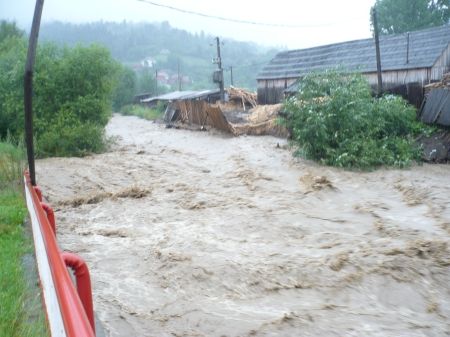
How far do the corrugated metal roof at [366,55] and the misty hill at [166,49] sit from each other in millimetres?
50991

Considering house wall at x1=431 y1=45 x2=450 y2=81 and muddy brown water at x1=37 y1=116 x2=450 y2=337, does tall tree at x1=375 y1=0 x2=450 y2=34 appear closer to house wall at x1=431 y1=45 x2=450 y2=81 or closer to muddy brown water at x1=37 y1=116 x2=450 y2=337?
house wall at x1=431 y1=45 x2=450 y2=81

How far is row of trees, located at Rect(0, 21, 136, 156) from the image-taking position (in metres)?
18.4

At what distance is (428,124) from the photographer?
16.4 meters

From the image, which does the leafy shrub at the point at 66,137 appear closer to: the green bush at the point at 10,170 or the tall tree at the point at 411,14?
the green bush at the point at 10,170

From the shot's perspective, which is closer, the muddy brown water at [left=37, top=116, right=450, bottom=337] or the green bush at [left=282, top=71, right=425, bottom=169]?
the muddy brown water at [left=37, top=116, right=450, bottom=337]

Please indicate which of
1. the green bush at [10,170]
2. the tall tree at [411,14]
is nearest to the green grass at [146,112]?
the tall tree at [411,14]

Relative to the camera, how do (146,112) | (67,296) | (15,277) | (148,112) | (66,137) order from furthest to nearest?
(146,112) < (148,112) < (66,137) < (15,277) < (67,296)

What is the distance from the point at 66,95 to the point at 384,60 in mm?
14866

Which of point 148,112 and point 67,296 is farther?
point 148,112

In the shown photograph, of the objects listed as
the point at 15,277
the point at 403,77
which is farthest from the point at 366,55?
the point at 15,277

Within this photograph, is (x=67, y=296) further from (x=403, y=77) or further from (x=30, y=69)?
(x=403, y=77)

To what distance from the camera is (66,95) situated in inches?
749

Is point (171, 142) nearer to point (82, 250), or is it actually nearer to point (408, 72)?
point (408, 72)

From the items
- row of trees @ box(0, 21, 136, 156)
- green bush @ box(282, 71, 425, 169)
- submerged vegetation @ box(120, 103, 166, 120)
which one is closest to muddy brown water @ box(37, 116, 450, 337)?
green bush @ box(282, 71, 425, 169)
